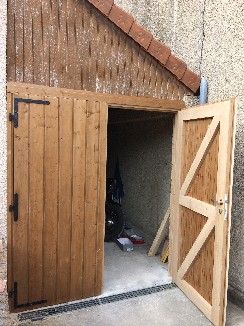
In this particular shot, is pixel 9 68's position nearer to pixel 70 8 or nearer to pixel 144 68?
pixel 70 8

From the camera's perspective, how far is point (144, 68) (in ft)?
12.7

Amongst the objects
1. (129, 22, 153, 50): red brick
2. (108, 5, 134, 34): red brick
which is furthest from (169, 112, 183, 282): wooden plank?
(108, 5, 134, 34): red brick

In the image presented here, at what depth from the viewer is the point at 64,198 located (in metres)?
3.50

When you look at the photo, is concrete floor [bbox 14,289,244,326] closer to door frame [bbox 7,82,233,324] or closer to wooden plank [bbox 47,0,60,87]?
door frame [bbox 7,82,233,324]

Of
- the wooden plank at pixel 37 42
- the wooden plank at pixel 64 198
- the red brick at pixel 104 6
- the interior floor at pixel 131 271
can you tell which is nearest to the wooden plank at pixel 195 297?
the interior floor at pixel 131 271

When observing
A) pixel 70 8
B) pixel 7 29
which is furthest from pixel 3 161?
pixel 70 8

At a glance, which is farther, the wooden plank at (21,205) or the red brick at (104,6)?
the red brick at (104,6)

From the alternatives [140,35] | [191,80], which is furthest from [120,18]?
[191,80]

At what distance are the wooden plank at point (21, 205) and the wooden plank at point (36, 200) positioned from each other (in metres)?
0.05

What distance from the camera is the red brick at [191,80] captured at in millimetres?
4043

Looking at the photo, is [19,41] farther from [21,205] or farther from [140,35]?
[21,205]

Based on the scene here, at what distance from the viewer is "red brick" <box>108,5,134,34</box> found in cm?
349

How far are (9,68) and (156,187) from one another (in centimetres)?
361

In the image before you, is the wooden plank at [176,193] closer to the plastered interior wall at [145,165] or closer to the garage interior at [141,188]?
the garage interior at [141,188]
